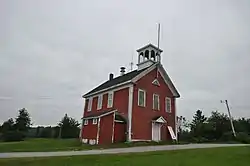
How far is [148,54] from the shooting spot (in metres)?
29.4

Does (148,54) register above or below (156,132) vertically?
above

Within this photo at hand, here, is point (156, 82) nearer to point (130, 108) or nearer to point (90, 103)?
point (130, 108)

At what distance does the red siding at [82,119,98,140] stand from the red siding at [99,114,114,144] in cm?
121

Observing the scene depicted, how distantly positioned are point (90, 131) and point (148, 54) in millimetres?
10650

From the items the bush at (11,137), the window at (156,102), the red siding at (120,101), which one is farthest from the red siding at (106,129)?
the bush at (11,137)

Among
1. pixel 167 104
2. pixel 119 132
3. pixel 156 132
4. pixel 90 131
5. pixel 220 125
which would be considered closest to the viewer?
pixel 119 132

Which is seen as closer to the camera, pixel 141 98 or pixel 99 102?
pixel 141 98

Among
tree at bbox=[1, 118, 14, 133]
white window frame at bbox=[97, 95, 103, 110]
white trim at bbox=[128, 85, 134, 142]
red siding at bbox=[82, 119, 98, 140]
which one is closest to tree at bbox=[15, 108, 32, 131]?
tree at bbox=[1, 118, 14, 133]

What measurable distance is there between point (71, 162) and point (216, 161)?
6270 millimetres

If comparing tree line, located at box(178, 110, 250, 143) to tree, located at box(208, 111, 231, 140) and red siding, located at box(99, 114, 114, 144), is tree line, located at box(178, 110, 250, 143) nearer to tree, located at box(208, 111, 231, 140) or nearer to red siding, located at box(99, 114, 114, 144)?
tree, located at box(208, 111, 231, 140)

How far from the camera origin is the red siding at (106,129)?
23.9 m

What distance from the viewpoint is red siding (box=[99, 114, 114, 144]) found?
23906 mm

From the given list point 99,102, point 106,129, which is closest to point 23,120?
point 99,102

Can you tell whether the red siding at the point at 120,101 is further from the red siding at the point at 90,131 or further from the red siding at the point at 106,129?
the red siding at the point at 90,131
